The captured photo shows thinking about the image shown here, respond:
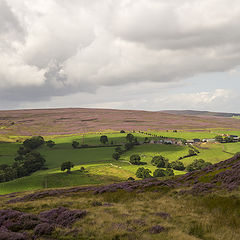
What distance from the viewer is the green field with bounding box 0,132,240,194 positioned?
74.4 metres

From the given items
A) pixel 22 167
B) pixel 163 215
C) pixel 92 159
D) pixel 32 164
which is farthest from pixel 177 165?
pixel 163 215

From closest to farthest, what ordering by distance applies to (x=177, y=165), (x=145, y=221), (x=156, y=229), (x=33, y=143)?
1. (x=156, y=229)
2. (x=145, y=221)
3. (x=177, y=165)
4. (x=33, y=143)

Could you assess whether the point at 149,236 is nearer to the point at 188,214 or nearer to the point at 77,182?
the point at 188,214

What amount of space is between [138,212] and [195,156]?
365 ft

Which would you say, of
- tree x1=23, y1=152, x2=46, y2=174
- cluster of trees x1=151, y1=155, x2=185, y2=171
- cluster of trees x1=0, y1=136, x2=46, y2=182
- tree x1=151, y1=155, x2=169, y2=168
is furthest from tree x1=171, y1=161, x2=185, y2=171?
tree x1=23, y1=152, x2=46, y2=174

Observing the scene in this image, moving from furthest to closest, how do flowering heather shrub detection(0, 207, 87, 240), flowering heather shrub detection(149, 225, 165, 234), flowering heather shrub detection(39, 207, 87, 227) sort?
flowering heather shrub detection(39, 207, 87, 227) → flowering heather shrub detection(149, 225, 165, 234) → flowering heather shrub detection(0, 207, 87, 240)

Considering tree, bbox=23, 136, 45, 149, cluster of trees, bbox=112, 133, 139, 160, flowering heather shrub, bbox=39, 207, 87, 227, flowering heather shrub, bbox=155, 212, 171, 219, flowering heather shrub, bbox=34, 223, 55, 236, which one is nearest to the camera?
flowering heather shrub, bbox=34, 223, 55, 236

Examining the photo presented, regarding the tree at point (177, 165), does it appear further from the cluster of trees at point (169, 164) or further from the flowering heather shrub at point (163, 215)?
the flowering heather shrub at point (163, 215)

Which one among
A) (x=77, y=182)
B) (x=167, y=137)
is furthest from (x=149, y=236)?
(x=167, y=137)

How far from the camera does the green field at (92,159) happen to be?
74.4 meters

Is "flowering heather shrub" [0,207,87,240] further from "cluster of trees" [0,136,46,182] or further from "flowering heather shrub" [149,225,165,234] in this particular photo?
"cluster of trees" [0,136,46,182]

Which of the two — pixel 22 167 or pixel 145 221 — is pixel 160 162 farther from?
pixel 145 221

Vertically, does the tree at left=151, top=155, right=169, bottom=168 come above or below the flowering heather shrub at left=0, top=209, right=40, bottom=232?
below

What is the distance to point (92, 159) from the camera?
4397 inches
